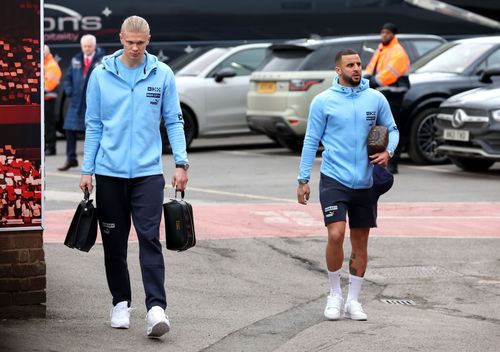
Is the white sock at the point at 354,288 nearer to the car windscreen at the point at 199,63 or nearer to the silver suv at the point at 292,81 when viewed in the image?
the silver suv at the point at 292,81

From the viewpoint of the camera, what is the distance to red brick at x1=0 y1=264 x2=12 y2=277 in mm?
7723

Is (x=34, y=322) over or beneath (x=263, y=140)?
over

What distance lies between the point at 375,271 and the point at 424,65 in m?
9.00

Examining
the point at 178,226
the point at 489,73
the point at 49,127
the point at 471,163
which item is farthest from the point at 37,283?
the point at 49,127

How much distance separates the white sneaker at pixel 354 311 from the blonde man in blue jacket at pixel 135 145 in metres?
1.27

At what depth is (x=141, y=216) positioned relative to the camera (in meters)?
7.38

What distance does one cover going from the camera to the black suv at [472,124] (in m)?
15.7

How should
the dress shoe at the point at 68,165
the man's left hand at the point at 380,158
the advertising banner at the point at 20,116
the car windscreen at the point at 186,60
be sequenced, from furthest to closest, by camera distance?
the car windscreen at the point at 186,60 < the dress shoe at the point at 68,165 < the man's left hand at the point at 380,158 < the advertising banner at the point at 20,116

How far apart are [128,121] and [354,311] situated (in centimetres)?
185

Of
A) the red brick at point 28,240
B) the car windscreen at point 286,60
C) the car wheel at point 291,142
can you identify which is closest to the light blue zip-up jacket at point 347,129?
the red brick at point 28,240

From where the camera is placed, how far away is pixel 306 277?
383 inches

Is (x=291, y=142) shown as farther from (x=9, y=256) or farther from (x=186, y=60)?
(x=9, y=256)

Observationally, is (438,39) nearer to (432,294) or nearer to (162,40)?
(162,40)

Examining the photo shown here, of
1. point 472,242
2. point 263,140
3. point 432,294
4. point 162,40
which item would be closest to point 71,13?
point 162,40
